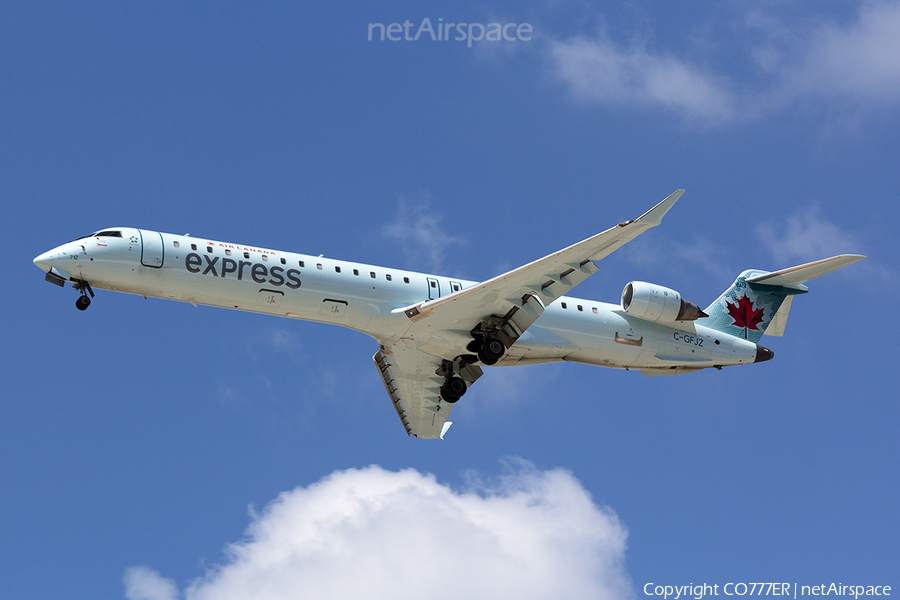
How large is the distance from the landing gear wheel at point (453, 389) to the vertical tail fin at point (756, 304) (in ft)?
24.0

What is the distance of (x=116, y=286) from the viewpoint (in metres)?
22.5

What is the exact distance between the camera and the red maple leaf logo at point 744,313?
2906 centimetres

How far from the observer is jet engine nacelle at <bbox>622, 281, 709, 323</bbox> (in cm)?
2619

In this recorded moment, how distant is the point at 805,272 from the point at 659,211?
887 centimetres

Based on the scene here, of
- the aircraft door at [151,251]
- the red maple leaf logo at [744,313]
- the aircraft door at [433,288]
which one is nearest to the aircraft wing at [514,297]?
the aircraft door at [433,288]

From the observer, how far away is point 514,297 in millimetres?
24391

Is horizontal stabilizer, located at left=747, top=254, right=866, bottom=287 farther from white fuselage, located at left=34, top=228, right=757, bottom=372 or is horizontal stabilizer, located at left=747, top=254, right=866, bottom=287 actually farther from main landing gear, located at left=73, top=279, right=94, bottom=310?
main landing gear, located at left=73, top=279, right=94, bottom=310

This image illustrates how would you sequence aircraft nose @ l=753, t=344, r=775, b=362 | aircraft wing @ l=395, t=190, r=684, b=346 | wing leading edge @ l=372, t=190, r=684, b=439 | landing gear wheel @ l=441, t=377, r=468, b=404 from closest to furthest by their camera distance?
wing leading edge @ l=372, t=190, r=684, b=439 → aircraft wing @ l=395, t=190, r=684, b=346 → landing gear wheel @ l=441, t=377, r=468, b=404 → aircraft nose @ l=753, t=344, r=775, b=362

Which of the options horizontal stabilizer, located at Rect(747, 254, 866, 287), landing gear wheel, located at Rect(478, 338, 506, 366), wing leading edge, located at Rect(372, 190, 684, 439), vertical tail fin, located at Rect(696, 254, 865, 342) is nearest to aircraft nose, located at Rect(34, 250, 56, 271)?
wing leading edge, located at Rect(372, 190, 684, 439)

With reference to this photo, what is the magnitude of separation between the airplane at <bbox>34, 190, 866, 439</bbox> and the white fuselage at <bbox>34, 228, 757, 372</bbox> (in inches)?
1.1

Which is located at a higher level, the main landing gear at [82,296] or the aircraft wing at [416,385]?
the aircraft wing at [416,385]

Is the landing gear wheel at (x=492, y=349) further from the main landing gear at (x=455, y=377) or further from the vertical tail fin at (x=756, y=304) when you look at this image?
the vertical tail fin at (x=756, y=304)

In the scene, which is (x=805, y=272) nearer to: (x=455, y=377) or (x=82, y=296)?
(x=455, y=377)

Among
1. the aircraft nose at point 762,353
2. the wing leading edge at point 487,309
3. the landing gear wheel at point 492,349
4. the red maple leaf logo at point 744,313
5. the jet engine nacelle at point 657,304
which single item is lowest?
the landing gear wheel at point 492,349
